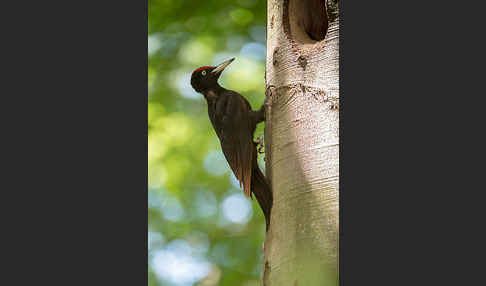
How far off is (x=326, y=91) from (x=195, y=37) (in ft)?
4.44

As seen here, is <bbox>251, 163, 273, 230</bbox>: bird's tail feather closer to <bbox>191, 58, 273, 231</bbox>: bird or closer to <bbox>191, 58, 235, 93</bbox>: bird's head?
<bbox>191, 58, 273, 231</bbox>: bird

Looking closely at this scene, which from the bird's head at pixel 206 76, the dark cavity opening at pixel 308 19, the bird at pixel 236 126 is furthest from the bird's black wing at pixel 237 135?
the dark cavity opening at pixel 308 19

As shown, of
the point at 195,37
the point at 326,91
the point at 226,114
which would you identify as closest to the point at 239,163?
the point at 226,114

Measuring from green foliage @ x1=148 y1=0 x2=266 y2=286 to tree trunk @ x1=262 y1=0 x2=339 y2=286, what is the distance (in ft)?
1.10

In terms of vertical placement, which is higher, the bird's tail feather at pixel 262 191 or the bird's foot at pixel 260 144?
the bird's foot at pixel 260 144

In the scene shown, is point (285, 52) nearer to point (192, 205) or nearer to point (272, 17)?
point (272, 17)

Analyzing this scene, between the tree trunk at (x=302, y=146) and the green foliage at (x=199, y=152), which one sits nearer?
the tree trunk at (x=302, y=146)

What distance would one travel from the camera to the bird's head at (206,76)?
4977mm

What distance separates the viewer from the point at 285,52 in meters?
4.37

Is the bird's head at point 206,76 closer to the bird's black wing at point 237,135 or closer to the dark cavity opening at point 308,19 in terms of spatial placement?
the bird's black wing at point 237,135

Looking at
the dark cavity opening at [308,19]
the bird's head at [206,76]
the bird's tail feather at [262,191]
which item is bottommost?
the bird's tail feather at [262,191]

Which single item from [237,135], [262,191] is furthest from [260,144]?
[262,191]

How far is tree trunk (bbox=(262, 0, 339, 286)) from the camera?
3.79 m

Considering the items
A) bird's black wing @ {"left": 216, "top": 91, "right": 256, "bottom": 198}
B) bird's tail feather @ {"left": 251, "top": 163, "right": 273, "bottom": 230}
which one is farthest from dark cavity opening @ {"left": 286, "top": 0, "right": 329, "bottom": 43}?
bird's tail feather @ {"left": 251, "top": 163, "right": 273, "bottom": 230}
